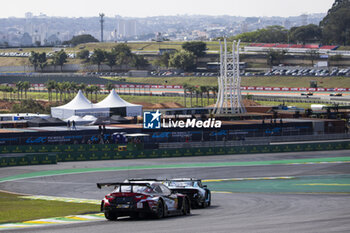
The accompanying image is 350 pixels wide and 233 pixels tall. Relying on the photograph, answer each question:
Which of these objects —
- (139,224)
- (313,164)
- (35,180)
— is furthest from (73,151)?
(139,224)

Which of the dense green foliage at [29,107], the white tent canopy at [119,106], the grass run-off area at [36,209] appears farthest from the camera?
the dense green foliage at [29,107]

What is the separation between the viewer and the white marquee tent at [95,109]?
89.0m

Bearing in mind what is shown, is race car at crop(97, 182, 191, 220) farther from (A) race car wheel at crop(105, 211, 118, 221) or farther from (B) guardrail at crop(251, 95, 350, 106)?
(B) guardrail at crop(251, 95, 350, 106)

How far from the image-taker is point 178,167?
179 feet

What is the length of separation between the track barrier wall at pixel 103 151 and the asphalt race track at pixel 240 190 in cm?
180

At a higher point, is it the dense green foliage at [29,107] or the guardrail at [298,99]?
the guardrail at [298,99]

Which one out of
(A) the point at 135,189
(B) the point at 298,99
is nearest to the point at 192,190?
(A) the point at 135,189

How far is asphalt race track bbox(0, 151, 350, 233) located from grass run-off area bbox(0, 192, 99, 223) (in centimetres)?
374

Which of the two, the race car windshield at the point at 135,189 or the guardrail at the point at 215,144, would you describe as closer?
the race car windshield at the point at 135,189

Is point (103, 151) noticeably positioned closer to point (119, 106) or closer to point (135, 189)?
point (119, 106)

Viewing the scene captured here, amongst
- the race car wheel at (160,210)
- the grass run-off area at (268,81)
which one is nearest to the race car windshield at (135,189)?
the race car wheel at (160,210)

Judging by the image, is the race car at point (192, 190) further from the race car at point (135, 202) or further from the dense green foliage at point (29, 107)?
the dense green foliage at point (29, 107)

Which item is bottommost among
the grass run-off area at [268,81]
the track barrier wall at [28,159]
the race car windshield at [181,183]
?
the grass run-off area at [268,81]

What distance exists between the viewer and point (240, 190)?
129ft
